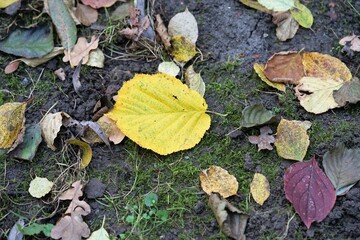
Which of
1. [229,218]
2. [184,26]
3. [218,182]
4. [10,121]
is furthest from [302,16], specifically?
[10,121]

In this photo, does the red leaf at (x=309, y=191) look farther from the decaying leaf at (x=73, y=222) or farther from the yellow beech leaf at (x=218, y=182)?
the decaying leaf at (x=73, y=222)

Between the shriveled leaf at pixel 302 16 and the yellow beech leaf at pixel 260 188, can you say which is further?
the shriveled leaf at pixel 302 16

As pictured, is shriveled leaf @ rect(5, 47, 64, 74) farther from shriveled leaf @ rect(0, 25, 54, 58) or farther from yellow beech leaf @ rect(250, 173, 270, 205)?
yellow beech leaf @ rect(250, 173, 270, 205)

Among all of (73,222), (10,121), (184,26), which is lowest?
(73,222)

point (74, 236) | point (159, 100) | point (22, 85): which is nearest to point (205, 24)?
point (159, 100)

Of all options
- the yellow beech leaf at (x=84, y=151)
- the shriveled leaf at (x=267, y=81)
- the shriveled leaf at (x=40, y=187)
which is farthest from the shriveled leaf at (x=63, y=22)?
the shriveled leaf at (x=267, y=81)

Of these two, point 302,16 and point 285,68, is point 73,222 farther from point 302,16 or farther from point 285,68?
point 302,16

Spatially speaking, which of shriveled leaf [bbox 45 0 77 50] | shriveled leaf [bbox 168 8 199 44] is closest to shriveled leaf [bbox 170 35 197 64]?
shriveled leaf [bbox 168 8 199 44]
